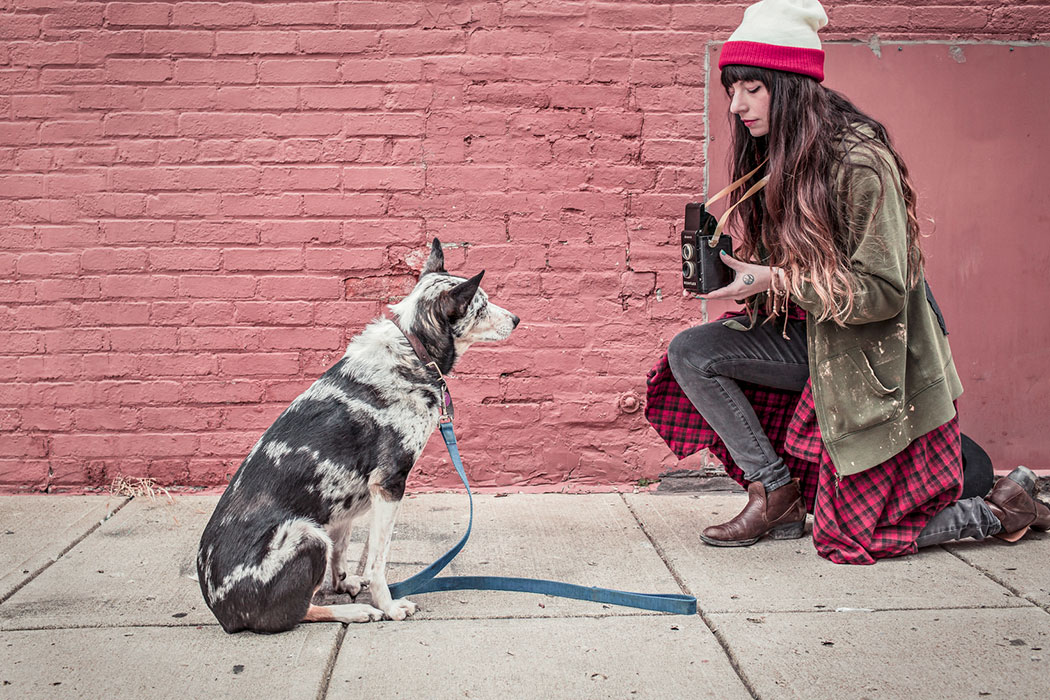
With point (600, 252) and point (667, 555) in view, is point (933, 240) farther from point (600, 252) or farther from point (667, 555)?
point (667, 555)

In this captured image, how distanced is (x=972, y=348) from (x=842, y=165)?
6.06 feet

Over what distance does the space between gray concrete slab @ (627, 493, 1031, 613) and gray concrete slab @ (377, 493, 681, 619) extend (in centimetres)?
14

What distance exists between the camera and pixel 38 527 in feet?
14.4

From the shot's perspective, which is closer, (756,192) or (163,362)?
(756,192)

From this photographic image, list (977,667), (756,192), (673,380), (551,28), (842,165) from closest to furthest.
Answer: (977,667)
(842,165)
(756,192)
(673,380)
(551,28)

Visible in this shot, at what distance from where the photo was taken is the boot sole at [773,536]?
4.05 m

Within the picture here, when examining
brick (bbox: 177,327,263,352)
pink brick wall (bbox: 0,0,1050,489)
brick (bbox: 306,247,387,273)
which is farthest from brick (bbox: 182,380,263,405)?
brick (bbox: 306,247,387,273)

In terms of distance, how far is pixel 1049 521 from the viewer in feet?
13.5

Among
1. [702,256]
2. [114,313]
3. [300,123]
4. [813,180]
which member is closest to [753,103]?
[813,180]

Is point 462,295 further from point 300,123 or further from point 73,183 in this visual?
point 73,183

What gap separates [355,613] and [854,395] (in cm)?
198

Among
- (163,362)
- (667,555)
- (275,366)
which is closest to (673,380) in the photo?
(667,555)

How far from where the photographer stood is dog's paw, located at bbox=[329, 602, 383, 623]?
128 inches

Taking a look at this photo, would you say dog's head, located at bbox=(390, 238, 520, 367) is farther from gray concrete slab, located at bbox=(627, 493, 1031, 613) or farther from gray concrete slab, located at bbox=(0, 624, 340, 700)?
gray concrete slab, located at bbox=(627, 493, 1031, 613)
